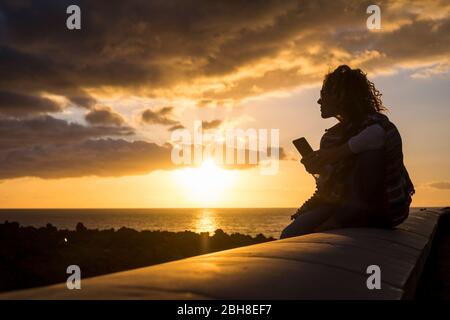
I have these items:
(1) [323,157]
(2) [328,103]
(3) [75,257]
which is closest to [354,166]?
(1) [323,157]

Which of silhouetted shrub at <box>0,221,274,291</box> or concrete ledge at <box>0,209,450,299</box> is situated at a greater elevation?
concrete ledge at <box>0,209,450,299</box>

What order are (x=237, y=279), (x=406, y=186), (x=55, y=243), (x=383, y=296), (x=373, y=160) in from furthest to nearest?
(x=55, y=243) < (x=406, y=186) < (x=373, y=160) < (x=383, y=296) < (x=237, y=279)

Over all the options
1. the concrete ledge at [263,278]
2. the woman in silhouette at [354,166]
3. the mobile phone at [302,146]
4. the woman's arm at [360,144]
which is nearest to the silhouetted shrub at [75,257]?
the mobile phone at [302,146]

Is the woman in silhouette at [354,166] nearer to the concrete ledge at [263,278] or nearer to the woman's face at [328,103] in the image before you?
the woman's face at [328,103]

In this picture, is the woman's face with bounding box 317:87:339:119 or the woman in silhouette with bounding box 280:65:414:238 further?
the woman's face with bounding box 317:87:339:119

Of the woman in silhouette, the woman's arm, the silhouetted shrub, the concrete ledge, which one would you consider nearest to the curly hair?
the woman in silhouette

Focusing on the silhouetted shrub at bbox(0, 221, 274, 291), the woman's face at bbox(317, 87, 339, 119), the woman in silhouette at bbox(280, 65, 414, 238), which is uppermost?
the woman's face at bbox(317, 87, 339, 119)

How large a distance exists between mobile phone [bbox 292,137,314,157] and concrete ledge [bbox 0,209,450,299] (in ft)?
7.89

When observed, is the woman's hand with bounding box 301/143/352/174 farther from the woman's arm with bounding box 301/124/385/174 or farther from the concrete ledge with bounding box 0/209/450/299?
the concrete ledge with bounding box 0/209/450/299

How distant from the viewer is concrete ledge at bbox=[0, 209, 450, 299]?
187cm
